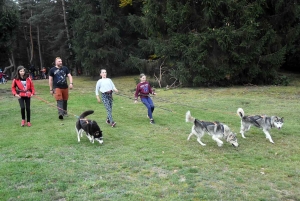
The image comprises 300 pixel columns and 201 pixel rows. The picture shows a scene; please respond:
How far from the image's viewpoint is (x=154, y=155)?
674cm

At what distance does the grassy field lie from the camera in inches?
191

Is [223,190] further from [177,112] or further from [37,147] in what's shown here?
[177,112]

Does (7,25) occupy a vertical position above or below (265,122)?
above

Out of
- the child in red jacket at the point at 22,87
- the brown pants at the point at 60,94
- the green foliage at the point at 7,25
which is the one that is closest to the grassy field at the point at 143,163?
the brown pants at the point at 60,94

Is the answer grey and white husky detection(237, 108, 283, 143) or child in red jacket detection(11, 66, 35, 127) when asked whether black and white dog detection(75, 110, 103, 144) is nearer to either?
child in red jacket detection(11, 66, 35, 127)

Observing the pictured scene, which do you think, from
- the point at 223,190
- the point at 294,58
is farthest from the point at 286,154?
the point at 294,58

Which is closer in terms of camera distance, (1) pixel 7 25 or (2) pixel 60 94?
(2) pixel 60 94

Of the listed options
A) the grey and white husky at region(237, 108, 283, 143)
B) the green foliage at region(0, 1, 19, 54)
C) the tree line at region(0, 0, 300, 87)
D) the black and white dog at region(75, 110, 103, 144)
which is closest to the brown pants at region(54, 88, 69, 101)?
the black and white dog at region(75, 110, 103, 144)

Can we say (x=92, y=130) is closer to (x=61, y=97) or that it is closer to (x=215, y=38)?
(x=61, y=97)

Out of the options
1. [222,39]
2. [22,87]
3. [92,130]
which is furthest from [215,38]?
[92,130]

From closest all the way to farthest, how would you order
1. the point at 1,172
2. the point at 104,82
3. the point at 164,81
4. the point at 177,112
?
the point at 1,172
the point at 104,82
the point at 177,112
the point at 164,81

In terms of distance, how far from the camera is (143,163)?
6.21m

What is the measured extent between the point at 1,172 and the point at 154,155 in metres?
3.18

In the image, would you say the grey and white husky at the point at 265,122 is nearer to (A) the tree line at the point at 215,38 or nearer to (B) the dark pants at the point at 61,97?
(B) the dark pants at the point at 61,97
